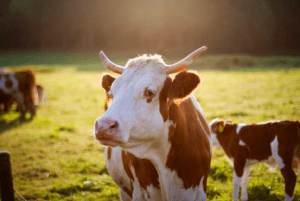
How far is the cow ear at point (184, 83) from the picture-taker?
95.3 inches

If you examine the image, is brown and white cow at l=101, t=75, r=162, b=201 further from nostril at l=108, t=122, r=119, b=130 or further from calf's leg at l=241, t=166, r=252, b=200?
calf's leg at l=241, t=166, r=252, b=200

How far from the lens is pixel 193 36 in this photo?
143ft

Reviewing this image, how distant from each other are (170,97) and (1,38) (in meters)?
52.1

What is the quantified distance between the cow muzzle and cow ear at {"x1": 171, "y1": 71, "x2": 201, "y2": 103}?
26.2 inches

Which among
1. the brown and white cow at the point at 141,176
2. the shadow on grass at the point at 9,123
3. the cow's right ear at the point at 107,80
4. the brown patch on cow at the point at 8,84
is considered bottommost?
the shadow on grass at the point at 9,123

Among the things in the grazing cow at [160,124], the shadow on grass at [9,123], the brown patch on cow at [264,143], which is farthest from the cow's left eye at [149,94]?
the shadow on grass at [9,123]

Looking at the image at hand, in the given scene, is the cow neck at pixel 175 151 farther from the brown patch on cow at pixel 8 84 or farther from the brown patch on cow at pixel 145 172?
the brown patch on cow at pixel 8 84

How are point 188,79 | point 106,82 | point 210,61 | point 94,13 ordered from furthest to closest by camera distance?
point 94,13 → point 210,61 → point 106,82 → point 188,79

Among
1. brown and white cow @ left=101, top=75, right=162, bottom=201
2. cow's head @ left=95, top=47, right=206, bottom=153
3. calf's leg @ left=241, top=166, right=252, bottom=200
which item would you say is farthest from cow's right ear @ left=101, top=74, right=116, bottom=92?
calf's leg @ left=241, top=166, right=252, bottom=200

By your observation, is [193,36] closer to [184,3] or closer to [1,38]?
[184,3]

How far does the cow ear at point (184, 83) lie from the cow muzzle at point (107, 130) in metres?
0.67

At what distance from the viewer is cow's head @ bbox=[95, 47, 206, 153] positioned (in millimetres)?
2109

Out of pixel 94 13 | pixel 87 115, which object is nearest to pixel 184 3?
pixel 94 13

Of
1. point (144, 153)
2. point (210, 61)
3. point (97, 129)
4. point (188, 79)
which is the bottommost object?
point (210, 61)
